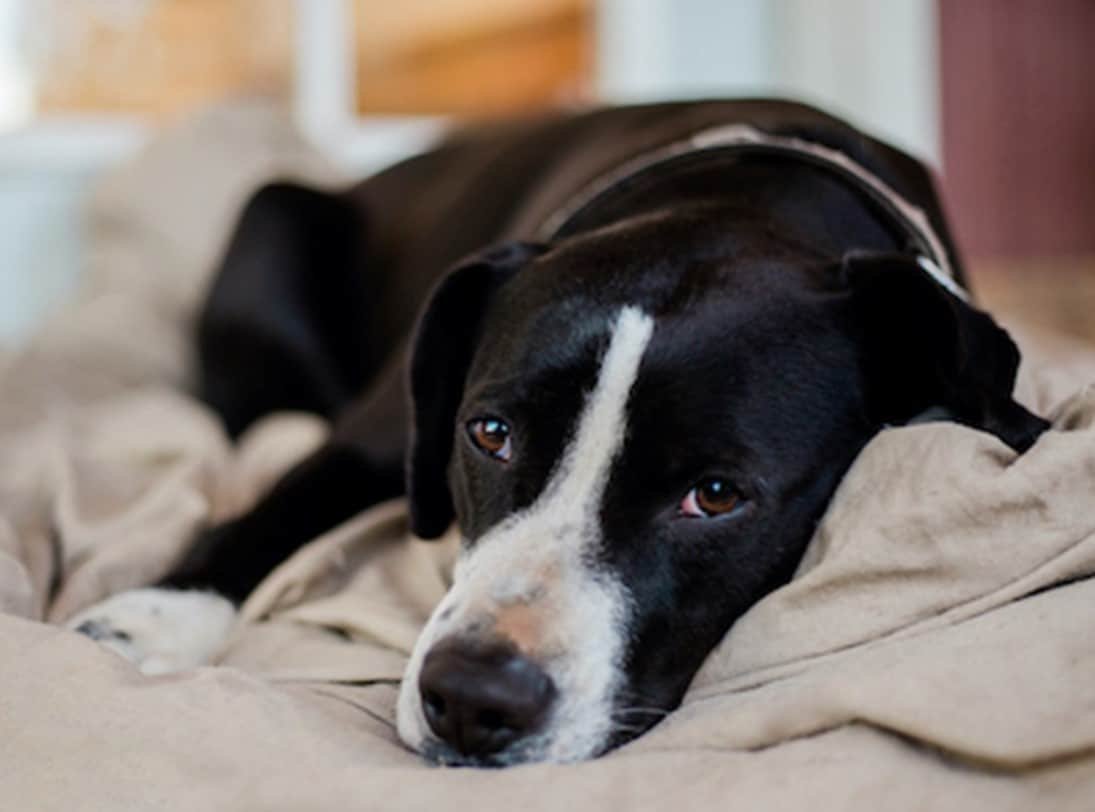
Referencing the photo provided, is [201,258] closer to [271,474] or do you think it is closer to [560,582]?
[271,474]

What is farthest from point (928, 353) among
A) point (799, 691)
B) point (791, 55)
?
point (791, 55)

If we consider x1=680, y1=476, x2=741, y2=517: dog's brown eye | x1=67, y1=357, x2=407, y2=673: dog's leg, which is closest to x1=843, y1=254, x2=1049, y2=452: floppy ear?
x1=680, y1=476, x2=741, y2=517: dog's brown eye

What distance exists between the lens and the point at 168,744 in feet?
4.29

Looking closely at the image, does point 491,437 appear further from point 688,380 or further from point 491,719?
point 491,719

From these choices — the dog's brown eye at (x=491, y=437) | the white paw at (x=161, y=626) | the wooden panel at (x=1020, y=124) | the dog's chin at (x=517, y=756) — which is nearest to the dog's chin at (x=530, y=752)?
the dog's chin at (x=517, y=756)

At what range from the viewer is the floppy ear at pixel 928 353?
1.50 metres

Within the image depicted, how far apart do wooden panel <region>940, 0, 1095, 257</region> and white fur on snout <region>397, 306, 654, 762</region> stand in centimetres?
364

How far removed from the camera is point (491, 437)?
1.61 meters

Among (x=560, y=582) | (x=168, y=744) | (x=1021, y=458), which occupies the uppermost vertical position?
(x=1021, y=458)

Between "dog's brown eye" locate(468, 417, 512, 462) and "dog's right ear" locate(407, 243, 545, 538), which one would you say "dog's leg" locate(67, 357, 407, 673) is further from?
"dog's brown eye" locate(468, 417, 512, 462)

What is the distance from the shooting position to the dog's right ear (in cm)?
181

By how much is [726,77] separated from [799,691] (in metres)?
3.92

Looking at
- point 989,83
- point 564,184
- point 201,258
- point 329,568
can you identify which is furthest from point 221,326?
point 989,83

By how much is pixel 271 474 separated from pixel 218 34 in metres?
2.78
